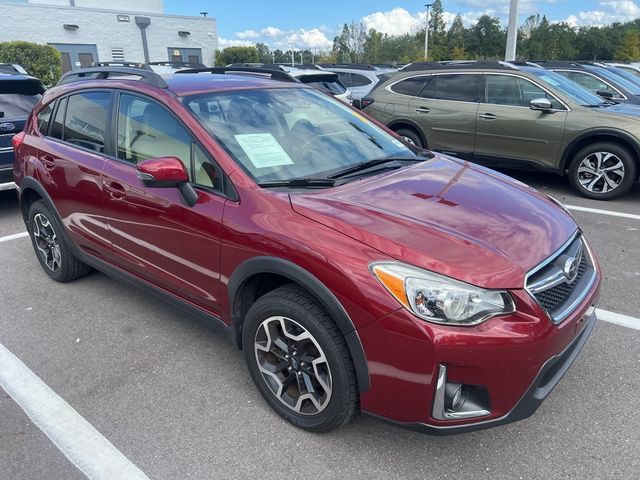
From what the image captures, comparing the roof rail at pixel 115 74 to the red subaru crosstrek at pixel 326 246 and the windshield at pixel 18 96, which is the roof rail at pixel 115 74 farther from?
the windshield at pixel 18 96

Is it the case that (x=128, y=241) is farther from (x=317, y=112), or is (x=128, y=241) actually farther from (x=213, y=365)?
(x=317, y=112)

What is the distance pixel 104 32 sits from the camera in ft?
101

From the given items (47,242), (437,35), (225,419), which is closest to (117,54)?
(47,242)

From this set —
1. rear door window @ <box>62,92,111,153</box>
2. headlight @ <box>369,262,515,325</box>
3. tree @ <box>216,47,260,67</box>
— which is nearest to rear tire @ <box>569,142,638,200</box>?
headlight @ <box>369,262,515,325</box>

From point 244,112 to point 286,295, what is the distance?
1279 millimetres

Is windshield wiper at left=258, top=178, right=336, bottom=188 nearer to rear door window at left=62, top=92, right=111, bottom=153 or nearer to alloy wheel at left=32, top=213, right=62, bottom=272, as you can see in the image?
rear door window at left=62, top=92, right=111, bottom=153

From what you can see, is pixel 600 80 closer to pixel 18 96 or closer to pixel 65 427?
pixel 18 96

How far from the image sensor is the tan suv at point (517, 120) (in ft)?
21.2

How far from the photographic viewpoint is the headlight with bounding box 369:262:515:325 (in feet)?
6.59

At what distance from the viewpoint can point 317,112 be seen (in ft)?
11.4

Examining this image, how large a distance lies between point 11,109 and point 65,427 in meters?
5.19

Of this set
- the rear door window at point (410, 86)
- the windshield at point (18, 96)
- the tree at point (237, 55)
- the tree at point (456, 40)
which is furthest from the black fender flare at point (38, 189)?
the tree at point (456, 40)

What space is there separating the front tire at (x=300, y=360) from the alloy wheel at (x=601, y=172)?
5.69 metres

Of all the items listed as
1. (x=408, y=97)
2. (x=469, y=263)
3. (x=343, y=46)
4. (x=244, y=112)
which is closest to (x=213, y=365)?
(x=244, y=112)
